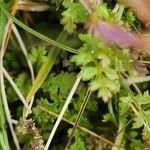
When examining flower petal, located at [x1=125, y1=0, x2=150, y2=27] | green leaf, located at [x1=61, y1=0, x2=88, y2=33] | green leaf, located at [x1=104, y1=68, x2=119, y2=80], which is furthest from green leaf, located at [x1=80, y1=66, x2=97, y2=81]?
flower petal, located at [x1=125, y1=0, x2=150, y2=27]

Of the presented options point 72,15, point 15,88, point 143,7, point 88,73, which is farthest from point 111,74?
point 143,7

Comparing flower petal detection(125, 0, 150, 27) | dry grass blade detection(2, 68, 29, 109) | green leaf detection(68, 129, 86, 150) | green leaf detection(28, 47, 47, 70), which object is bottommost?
green leaf detection(68, 129, 86, 150)

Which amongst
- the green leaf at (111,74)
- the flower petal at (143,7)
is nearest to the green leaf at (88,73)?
the green leaf at (111,74)

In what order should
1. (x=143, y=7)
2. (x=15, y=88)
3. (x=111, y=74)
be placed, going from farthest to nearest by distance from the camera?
(x=15, y=88), (x=111, y=74), (x=143, y=7)

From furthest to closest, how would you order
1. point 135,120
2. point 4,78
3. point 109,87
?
point 4,78
point 135,120
point 109,87

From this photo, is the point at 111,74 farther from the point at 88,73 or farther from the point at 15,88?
the point at 15,88

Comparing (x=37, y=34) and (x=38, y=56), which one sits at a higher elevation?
(x=37, y=34)

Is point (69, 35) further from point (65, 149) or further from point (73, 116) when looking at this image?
point (65, 149)

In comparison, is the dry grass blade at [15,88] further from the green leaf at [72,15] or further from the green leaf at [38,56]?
the green leaf at [72,15]

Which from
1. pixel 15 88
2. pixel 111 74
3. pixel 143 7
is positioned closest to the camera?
pixel 143 7

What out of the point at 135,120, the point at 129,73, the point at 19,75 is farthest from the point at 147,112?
the point at 19,75

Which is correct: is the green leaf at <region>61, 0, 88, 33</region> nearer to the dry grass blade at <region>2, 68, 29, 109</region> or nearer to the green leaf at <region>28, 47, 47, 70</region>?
the green leaf at <region>28, 47, 47, 70</region>
